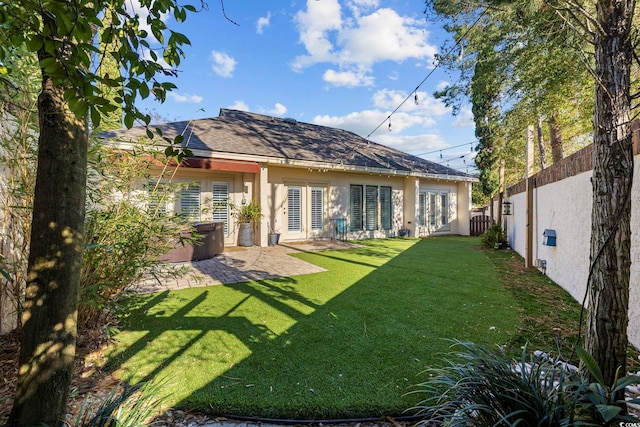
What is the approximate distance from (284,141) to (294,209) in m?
2.85

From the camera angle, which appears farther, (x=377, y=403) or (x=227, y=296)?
(x=227, y=296)

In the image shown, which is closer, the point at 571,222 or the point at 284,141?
the point at 571,222

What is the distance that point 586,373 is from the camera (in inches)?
68.8

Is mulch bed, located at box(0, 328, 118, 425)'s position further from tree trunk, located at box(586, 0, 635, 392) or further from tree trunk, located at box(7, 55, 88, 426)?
tree trunk, located at box(586, 0, 635, 392)

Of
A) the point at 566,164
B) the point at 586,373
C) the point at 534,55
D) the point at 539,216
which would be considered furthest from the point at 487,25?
the point at 586,373

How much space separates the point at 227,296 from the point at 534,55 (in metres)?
6.77

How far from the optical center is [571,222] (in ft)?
14.9

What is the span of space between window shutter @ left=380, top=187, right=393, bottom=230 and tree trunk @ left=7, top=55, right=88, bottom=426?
12927mm

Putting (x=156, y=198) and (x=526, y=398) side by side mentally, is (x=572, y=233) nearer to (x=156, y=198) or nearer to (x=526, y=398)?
(x=526, y=398)

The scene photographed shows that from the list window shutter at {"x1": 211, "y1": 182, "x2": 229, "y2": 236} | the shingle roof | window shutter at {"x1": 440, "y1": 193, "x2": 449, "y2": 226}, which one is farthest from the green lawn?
window shutter at {"x1": 440, "y1": 193, "x2": 449, "y2": 226}

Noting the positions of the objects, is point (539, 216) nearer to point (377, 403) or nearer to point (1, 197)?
point (377, 403)

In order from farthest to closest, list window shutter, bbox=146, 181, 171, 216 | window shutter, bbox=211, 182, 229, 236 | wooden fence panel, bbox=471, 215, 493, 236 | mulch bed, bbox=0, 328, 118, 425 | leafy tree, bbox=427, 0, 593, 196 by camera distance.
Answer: wooden fence panel, bbox=471, 215, 493, 236, window shutter, bbox=211, 182, 229, 236, leafy tree, bbox=427, 0, 593, 196, window shutter, bbox=146, 181, 171, 216, mulch bed, bbox=0, 328, 118, 425

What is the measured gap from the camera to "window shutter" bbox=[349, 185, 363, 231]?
12812 millimetres

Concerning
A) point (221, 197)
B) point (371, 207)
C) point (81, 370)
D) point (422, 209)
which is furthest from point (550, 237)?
point (422, 209)
